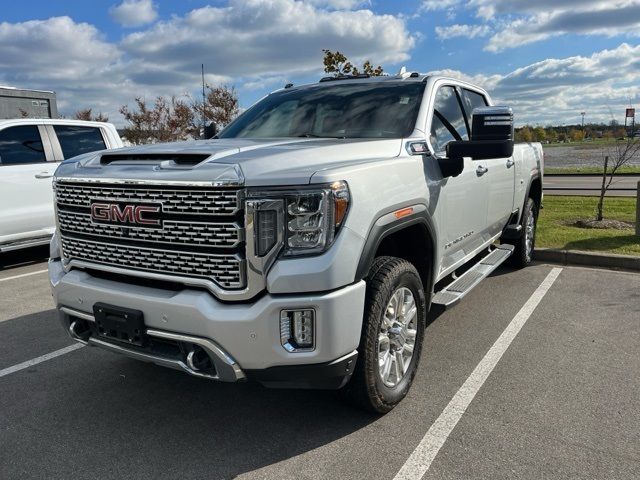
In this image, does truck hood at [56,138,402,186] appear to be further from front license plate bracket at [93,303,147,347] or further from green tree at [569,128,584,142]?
green tree at [569,128,584,142]

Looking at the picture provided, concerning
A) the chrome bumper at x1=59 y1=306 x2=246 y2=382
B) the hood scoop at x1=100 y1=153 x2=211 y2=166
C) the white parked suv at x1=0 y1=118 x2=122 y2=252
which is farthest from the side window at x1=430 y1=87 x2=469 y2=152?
the white parked suv at x1=0 y1=118 x2=122 y2=252

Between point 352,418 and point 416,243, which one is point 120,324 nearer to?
point 352,418

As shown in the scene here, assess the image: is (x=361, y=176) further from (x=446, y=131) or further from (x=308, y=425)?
(x=446, y=131)

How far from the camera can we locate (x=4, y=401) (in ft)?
11.4

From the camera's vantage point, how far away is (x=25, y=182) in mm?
7426

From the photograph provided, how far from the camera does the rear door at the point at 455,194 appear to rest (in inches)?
150

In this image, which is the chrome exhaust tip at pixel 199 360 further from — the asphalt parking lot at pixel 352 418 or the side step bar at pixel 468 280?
the side step bar at pixel 468 280

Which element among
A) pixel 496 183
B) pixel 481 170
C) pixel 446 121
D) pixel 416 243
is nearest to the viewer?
pixel 416 243

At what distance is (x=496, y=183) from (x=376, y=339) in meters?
2.64

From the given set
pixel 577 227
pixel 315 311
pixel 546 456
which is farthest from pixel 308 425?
pixel 577 227

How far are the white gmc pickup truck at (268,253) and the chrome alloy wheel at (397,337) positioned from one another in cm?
1

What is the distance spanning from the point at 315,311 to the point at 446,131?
90.7 inches

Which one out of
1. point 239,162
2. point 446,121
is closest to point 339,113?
point 446,121

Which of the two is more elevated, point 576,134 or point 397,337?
point 576,134
